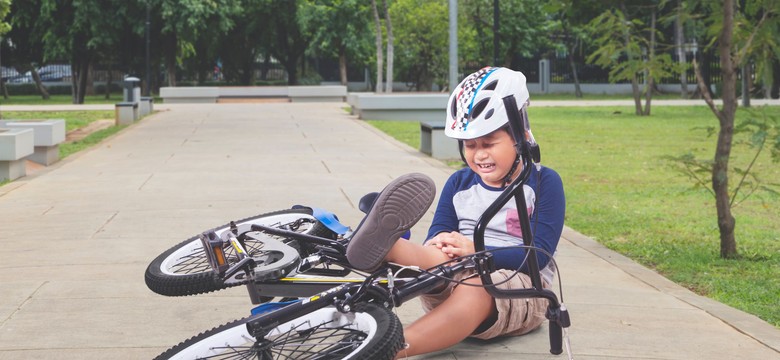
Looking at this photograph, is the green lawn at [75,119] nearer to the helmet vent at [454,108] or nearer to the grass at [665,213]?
the grass at [665,213]

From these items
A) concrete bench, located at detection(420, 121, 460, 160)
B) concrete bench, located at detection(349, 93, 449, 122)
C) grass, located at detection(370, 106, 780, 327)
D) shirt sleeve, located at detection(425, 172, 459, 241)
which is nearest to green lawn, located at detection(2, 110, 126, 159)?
concrete bench, located at detection(420, 121, 460, 160)

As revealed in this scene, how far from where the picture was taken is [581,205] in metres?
11.8

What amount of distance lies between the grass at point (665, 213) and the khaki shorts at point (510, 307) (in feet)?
5.75

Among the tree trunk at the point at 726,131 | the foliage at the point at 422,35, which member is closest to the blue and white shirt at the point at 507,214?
the tree trunk at the point at 726,131

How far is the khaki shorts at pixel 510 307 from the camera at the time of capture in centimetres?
470

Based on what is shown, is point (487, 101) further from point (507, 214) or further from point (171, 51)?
point (171, 51)

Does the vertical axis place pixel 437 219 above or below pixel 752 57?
below

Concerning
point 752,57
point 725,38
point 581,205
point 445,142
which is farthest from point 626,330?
point 445,142

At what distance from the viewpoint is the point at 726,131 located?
27.3 ft

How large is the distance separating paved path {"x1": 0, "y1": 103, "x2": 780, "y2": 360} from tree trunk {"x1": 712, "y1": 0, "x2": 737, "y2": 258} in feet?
2.82

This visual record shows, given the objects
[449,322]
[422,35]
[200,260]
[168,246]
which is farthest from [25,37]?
[449,322]

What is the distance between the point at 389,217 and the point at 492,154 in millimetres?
603

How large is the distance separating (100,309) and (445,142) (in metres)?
11.3

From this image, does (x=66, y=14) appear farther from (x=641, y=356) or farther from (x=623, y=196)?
(x=641, y=356)
